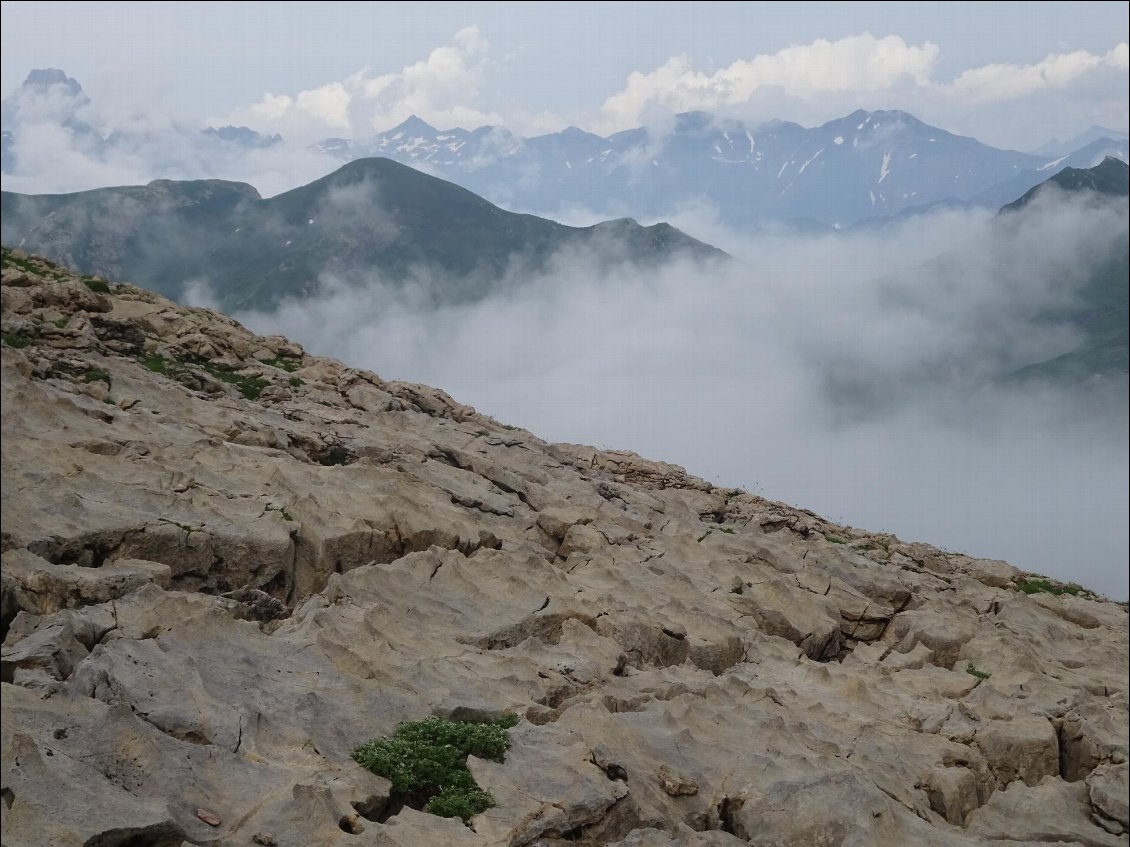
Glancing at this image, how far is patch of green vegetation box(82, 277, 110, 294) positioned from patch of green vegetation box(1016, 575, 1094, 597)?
43487mm

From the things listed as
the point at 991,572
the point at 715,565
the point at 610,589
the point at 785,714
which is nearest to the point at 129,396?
the point at 610,589

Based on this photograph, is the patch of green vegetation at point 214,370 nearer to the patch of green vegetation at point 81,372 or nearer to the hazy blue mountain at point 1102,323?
the patch of green vegetation at point 81,372

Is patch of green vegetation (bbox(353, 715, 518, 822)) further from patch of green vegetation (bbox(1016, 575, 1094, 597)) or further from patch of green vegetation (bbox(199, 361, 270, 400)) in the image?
patch of green vegetation (bbox(1016, 575, 1094, 597))

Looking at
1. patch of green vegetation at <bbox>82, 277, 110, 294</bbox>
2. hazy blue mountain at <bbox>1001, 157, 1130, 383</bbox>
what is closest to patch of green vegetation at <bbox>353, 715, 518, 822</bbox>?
patch of green vegetation at <bbox>82, 277, 110, 294</bbox>

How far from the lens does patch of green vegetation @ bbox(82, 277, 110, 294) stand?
41094 millimetres

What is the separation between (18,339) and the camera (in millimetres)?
29609

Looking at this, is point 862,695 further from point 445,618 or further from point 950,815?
point 445,618

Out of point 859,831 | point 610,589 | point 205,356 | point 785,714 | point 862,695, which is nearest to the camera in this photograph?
point 859,831

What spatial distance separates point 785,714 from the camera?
66.3ft

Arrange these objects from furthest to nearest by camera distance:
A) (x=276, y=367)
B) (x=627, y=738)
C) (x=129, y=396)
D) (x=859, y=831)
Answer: (x=276, y=367) → (x=129, y=396) → (x=627, y=738) → (x=859, y=831)

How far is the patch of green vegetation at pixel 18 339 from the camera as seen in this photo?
28.7 metres

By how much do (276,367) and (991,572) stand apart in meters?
34.2

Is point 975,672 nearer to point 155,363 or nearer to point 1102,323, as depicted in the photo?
point 155,363

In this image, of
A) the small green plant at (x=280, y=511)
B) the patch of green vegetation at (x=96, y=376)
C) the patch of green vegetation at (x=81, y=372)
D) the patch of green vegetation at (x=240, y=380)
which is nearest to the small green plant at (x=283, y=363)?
the patch of green vegetation at (x=240, y=380)
